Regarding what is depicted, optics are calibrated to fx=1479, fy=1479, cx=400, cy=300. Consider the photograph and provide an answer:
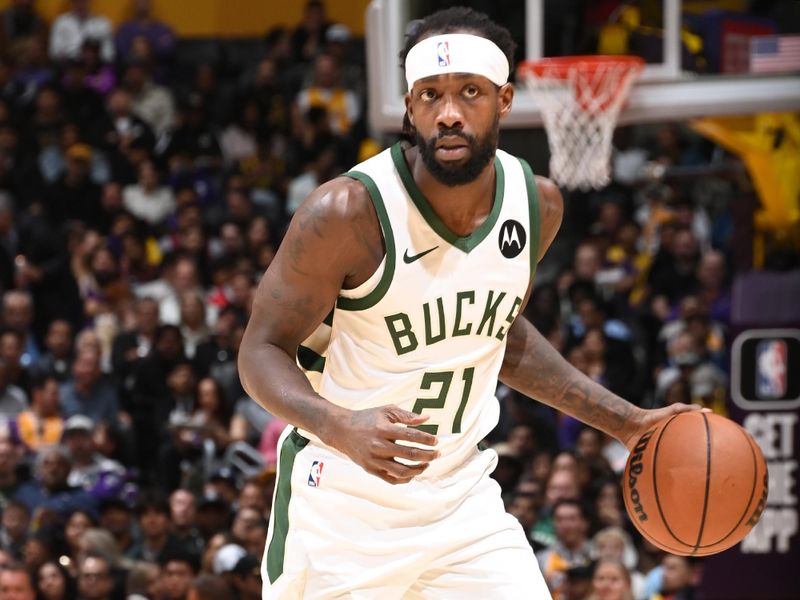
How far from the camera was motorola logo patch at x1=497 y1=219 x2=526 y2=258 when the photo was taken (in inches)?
154

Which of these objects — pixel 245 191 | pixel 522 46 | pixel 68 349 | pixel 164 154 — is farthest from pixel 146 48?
pixel 522 46

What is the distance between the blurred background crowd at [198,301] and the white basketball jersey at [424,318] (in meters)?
3.75

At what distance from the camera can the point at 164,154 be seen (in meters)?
13.7

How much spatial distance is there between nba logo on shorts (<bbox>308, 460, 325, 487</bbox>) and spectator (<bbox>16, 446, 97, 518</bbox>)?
5.72 meters

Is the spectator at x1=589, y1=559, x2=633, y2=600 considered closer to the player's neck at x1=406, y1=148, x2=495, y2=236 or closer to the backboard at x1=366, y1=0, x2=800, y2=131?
the backboard at x1=366, y1=0, x2=800, y2=131

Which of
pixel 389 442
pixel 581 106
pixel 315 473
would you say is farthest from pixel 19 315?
pixel 389 442

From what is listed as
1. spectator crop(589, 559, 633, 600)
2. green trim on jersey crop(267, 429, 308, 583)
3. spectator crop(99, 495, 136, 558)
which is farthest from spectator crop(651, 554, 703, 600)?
green trim on jersey crop(267, 429, 308, 583)

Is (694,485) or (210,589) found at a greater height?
(694,485)

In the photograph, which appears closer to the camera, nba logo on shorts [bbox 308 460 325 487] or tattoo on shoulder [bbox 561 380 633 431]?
nba logo on shorts [bbox 308 460 325 487]

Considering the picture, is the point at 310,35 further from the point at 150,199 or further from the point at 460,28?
the point at 460,28

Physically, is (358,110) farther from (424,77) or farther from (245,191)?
(424,77)

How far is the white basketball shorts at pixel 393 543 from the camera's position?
12.4 ft

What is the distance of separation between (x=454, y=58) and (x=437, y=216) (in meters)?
0.41

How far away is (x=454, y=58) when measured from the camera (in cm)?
375
